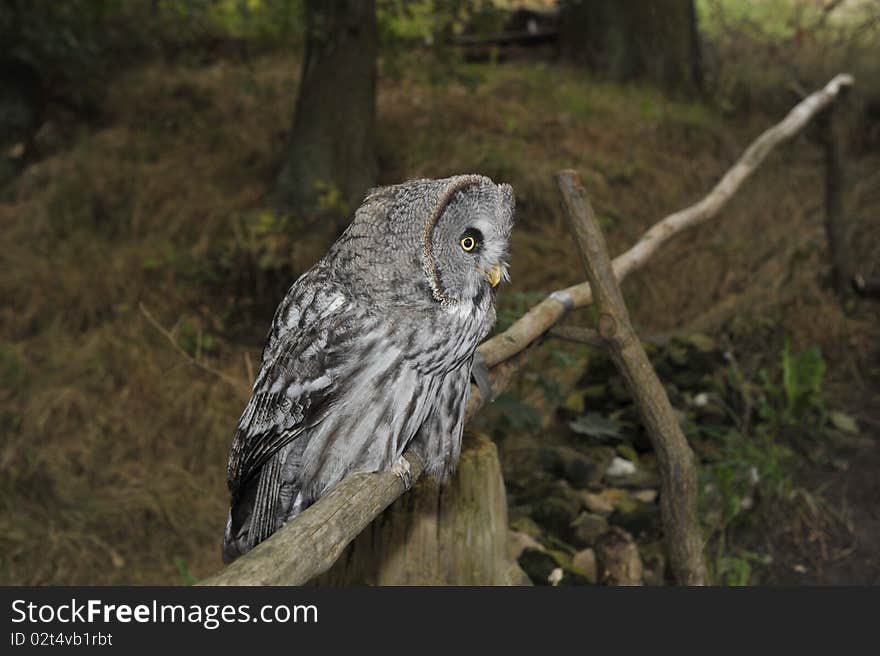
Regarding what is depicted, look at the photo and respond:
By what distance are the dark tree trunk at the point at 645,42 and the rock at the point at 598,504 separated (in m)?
4.48

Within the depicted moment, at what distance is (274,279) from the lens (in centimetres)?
510

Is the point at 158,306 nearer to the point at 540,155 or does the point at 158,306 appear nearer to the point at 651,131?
the point at 540,155

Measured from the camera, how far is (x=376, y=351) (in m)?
1.89

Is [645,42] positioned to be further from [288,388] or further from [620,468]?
[288,388]

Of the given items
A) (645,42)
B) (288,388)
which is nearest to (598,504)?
(288,388)

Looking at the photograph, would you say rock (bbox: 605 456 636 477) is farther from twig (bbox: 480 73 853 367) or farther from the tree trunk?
the tree trunk

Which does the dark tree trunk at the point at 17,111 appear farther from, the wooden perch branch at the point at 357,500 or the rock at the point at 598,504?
the wooden perch branch at the point at 357,500

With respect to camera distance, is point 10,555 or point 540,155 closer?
point 10,555

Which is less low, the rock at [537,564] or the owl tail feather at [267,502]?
the owl tail feather at [267,502]

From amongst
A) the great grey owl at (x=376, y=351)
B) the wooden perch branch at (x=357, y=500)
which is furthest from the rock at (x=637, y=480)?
the great grey owl at (x=376, y=351)

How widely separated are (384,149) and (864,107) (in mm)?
3525

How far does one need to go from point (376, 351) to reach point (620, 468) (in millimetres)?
2045

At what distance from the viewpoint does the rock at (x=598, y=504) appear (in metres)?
3.37

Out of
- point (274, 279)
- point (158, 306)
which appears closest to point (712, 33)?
point (274, 279)
